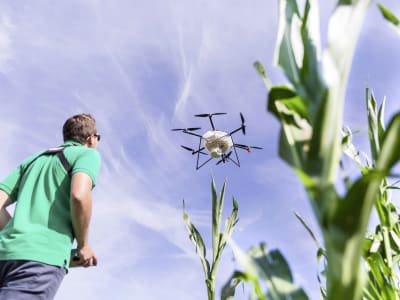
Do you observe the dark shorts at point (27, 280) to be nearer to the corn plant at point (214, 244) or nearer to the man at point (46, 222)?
the man at point (46, 222)

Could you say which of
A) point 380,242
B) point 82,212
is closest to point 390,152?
point 380,242

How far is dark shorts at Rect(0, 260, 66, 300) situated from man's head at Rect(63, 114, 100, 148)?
1.44 feet

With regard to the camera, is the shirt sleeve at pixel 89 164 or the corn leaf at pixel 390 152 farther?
the shirt sleeve at pixel 89 164

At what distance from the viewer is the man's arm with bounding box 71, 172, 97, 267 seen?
1.17m

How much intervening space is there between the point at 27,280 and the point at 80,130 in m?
0.51

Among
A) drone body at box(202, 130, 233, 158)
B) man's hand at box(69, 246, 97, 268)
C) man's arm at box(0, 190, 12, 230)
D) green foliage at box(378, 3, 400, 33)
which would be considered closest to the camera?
green foliage at box(378, 3, 400, 33)

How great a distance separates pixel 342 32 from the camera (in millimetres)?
291

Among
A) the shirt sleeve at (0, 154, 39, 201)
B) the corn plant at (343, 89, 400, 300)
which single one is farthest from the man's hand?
the corn plant at (343, 89, 400, 300)

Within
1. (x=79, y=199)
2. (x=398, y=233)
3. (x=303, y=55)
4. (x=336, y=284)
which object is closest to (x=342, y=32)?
(x=303, y=55)

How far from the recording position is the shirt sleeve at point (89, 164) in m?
1.23

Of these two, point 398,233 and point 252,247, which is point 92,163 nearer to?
point 398,233

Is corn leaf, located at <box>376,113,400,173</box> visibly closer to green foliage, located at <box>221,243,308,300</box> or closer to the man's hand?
green foliage, located at <box>221,243,308,300</box>

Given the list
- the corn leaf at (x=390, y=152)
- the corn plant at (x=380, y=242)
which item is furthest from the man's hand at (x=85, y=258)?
the corn leaf at (x=390, y=152)

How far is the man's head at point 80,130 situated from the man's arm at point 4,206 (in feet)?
0.82
